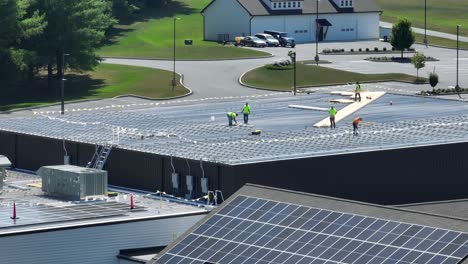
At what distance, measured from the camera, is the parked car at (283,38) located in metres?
163

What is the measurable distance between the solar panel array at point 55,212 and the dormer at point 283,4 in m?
104

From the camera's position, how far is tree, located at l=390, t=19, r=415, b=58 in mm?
153750

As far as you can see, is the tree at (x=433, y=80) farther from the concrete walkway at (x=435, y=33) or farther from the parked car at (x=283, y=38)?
the concrete walkway at (x=435, y=33)

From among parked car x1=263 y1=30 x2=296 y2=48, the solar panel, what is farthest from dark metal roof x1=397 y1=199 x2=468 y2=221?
parked car x1=263 y1=30 x2=296 y2=48

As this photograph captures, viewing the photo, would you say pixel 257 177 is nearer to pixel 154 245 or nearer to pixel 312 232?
pixel 154 245

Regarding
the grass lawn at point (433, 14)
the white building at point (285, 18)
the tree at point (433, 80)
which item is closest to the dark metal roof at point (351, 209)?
the tree at point (433, 80)

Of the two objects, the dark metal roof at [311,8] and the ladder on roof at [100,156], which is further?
the dark metal roof at [311,8]

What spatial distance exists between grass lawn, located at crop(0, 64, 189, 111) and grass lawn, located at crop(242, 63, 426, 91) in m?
7.51

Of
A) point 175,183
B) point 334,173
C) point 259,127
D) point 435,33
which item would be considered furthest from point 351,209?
point 435,33

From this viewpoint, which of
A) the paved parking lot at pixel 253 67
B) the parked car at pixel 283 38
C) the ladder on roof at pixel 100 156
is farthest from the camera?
the parked car at pixel 283 38

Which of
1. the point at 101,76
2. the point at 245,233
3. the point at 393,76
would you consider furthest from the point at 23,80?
the point at 245,233

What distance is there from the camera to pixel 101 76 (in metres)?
140

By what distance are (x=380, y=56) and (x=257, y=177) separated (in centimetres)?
9063

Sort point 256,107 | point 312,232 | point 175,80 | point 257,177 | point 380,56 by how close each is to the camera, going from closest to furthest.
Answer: point 312,232, point 257,177, point 256,107, point 175,80, point 380,56
